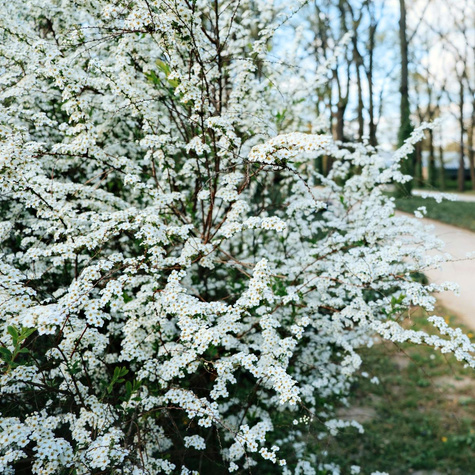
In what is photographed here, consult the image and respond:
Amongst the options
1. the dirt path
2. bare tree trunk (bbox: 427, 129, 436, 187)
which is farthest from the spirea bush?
bare tree trunk (bbox: 427, 129, 436, 187)

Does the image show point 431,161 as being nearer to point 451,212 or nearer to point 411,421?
point 451,212

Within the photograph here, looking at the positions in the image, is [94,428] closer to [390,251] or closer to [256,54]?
[390,251]

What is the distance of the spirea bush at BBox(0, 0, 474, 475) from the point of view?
2176mm

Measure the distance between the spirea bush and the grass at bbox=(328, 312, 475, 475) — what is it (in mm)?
634

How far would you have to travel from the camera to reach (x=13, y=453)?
185 cm

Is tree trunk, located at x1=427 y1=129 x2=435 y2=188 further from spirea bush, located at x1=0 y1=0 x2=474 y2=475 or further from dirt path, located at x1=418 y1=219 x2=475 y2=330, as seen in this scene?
spirea bush, located at x1=0 y1=0 x2=474 y2=475

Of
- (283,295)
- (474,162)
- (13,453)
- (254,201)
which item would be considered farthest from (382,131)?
(13,453)

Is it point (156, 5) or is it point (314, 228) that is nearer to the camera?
point (156, 5)

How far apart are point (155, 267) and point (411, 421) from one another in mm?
3951

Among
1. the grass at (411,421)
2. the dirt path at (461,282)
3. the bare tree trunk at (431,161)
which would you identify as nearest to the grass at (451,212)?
the dirt path at (461,282)

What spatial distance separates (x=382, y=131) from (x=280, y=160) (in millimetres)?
25183

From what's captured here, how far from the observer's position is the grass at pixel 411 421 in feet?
13.3

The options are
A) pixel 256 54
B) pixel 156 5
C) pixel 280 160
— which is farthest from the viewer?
pixel 256 54

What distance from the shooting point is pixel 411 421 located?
183 inches
